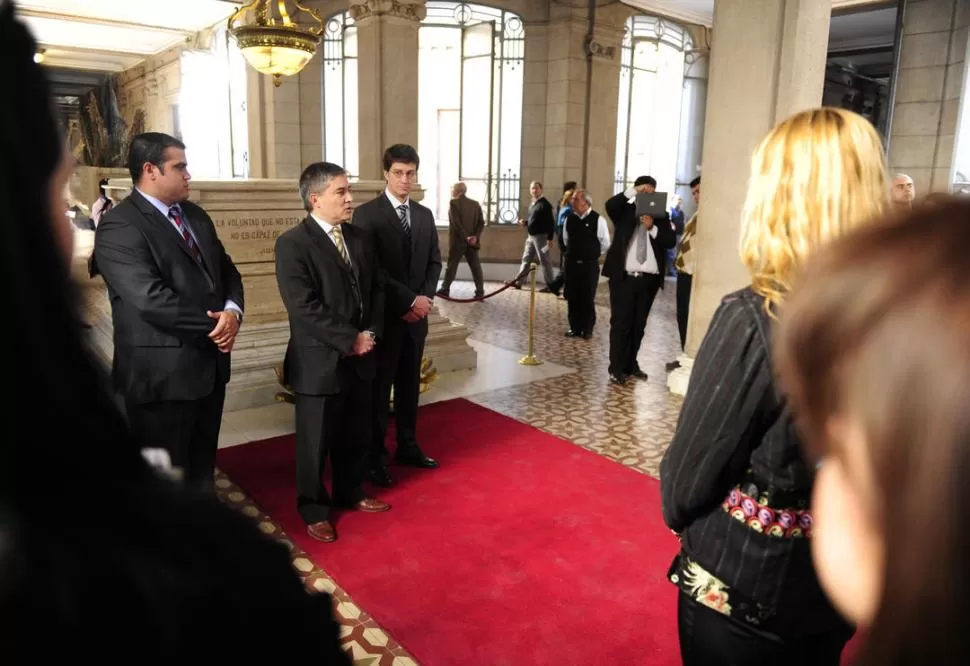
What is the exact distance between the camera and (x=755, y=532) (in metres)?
1.48

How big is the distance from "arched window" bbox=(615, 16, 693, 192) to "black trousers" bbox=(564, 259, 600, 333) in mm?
6323

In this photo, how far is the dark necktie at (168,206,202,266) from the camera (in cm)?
339

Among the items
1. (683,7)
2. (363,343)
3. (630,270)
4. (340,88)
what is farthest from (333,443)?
(340,88)

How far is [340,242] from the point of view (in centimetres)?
387

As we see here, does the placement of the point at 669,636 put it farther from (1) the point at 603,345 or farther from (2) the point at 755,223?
(1) the point at 603,345

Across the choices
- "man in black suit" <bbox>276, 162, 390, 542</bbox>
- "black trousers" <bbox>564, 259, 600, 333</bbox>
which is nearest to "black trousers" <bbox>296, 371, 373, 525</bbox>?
"man in black suit" <bbox>276, 162, 390, 542</bbox>

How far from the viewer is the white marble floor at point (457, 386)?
17.4 ft

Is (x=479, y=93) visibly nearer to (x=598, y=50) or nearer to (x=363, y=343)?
(x=598, y=50)

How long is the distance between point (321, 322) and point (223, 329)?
1.63 ft

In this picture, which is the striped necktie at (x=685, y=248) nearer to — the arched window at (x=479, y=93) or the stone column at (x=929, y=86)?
the stone column at (x=929, y=86)

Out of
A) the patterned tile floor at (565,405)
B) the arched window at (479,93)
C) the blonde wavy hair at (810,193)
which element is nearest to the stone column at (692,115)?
the arched window at (479,93)

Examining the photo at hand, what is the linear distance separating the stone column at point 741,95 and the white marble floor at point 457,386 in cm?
175

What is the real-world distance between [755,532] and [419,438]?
394 cm

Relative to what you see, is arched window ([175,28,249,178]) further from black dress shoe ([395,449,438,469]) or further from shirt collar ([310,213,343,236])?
shirt collar ([310,213,343,236])
